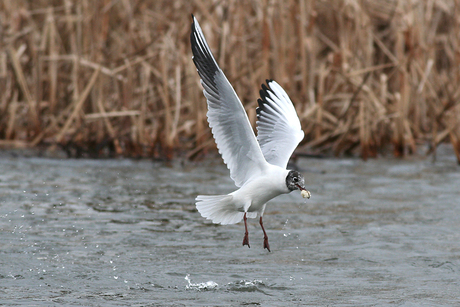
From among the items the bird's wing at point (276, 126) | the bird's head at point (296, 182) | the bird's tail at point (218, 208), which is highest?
the bird's wing at point (276, 126)

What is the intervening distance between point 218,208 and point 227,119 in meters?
0.77

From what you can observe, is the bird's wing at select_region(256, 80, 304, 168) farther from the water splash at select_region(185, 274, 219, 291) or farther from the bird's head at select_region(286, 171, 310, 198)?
the water splash at select_region(185, 274, 219, 291)

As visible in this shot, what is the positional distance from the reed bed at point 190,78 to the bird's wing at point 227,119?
4.14m

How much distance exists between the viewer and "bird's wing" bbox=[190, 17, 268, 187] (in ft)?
17.5

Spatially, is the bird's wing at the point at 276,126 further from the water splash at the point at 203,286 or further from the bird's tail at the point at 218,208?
the water splash at the point at 203,286

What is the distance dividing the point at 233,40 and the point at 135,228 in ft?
15.3

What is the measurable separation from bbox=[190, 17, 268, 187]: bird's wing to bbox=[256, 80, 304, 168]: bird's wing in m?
0.42

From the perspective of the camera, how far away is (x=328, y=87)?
1204 cm

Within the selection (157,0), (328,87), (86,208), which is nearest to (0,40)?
(157,0)

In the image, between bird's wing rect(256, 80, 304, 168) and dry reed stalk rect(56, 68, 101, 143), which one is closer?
bird's wing rect(256, 80, 304, 168)

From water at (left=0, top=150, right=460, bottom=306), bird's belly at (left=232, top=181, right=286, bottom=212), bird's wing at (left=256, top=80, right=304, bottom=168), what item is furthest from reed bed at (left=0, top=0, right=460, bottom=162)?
bird's belly at (left=232, top=181, right=286, bottom=212)

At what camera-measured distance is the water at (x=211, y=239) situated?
505cm

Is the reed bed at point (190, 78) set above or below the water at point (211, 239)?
above

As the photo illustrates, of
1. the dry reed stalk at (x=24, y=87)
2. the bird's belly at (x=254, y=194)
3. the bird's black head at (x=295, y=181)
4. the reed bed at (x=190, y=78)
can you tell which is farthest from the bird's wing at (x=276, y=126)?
the dry reed stalk at (x=24, y=87)
